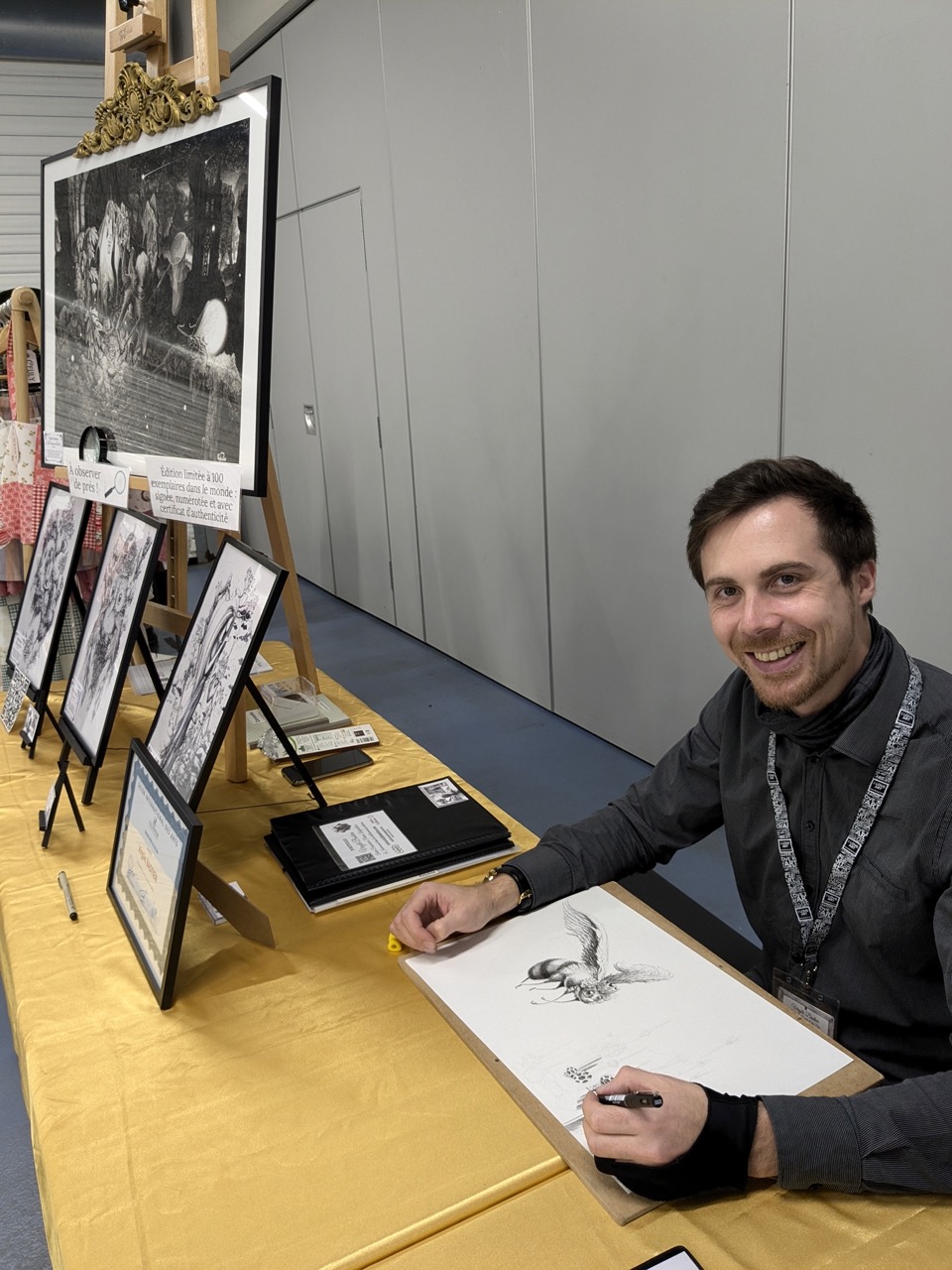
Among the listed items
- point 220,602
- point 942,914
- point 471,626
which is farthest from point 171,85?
point 471,626

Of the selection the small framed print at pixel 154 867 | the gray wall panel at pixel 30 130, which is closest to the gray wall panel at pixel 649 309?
the small framed print at pixel 154 867

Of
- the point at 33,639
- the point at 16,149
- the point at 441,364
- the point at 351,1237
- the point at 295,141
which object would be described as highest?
the point at 16,149

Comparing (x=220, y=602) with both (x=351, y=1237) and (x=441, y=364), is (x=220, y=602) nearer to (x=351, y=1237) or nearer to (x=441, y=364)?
(x=351, y=1237)

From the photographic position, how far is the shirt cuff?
82cm

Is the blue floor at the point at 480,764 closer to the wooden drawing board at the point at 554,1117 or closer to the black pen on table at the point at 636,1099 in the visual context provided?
the wooden drawing board at the point at 554,1117

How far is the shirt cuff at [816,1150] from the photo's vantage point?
0.82 meters

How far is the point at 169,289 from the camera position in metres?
1.88

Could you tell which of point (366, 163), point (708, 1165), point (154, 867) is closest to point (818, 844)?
point (708, 1165)

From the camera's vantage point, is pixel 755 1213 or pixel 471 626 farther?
pixel 471 626

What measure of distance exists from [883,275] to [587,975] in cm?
177

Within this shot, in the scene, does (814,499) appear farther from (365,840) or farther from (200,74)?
(200,74)

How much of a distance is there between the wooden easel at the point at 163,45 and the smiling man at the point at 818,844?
3.92 feet

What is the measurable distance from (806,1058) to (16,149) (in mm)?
7409

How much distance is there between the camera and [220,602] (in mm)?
1439
